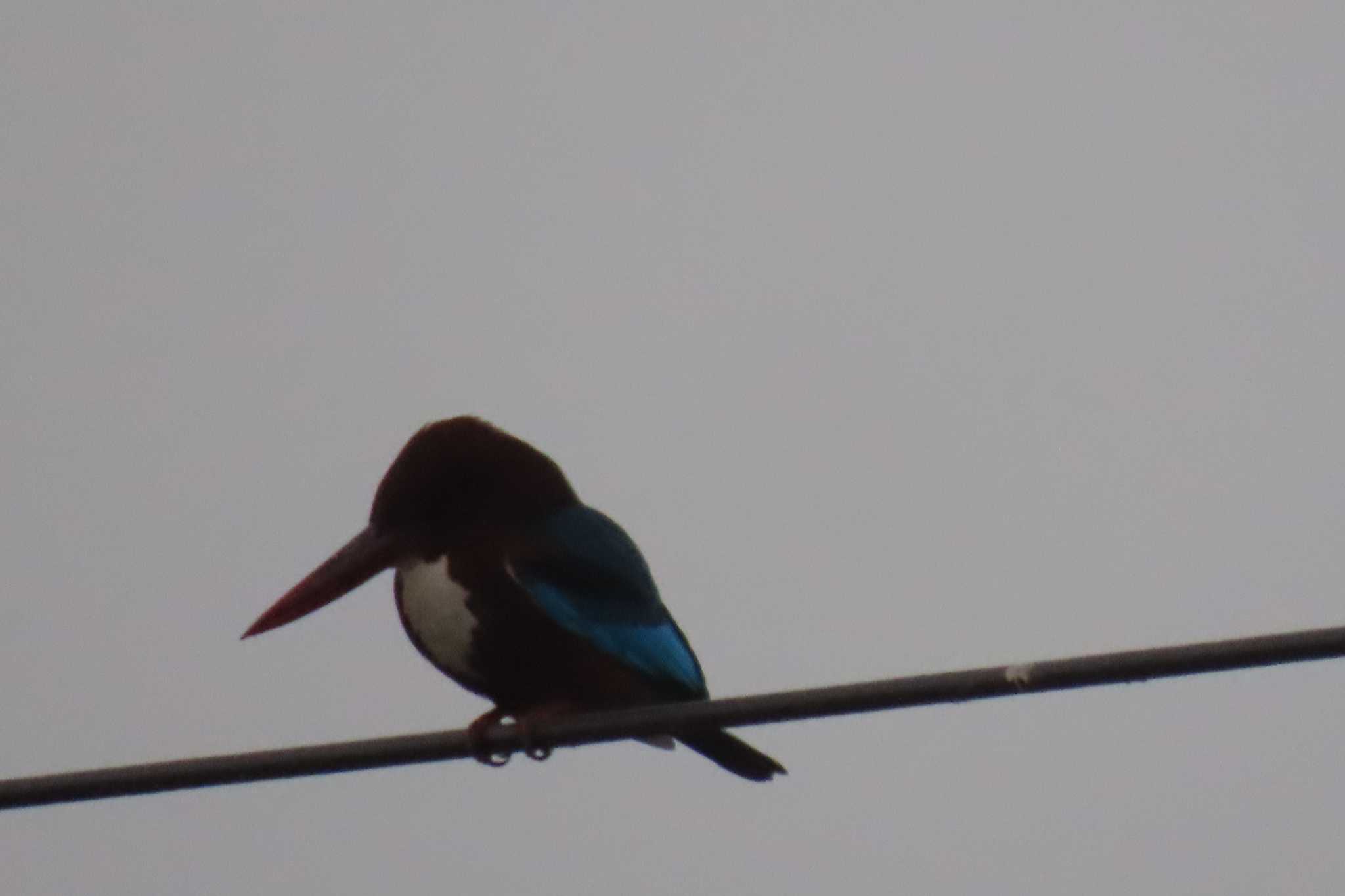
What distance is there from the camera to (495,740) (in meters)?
3.81

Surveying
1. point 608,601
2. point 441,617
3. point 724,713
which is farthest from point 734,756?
point 724,713

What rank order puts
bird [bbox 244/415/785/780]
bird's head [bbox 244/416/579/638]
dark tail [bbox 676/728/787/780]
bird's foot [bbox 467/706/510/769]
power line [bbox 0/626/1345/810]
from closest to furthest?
1. power line [bbox 0/626/1345/810]
2. bird's foot [bbox 467/706/510/769]
3. dark tail [bbox 676/728/787/780]
4. bird [bbox 244/415/785/780]
5. bird's head [bbox 244/416/579/638]

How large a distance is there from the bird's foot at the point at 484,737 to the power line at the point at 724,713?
0.04 metres

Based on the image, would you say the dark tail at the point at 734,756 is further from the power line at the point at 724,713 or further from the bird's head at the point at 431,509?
the power line at the point at 724,713

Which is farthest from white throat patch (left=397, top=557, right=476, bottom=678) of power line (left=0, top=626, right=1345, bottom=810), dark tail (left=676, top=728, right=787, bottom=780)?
power line (left=0, top=626, right=1345, bottom=810)

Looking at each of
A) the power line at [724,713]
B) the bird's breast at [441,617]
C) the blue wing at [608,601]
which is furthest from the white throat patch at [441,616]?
the power line at [724,713]

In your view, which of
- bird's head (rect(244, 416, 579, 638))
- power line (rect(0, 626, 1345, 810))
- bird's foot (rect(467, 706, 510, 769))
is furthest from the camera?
bird's head (rect(244, 416, 579, 638))

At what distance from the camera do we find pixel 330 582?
4625 mm

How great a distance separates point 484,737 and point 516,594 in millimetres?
660

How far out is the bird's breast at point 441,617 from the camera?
4316 mm

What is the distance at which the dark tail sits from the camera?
13.7 ft

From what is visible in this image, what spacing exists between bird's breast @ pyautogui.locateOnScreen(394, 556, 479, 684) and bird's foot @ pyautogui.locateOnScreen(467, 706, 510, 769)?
8 cm

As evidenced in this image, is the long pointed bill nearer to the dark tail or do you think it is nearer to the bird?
the bird

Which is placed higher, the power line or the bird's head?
the bird's head
